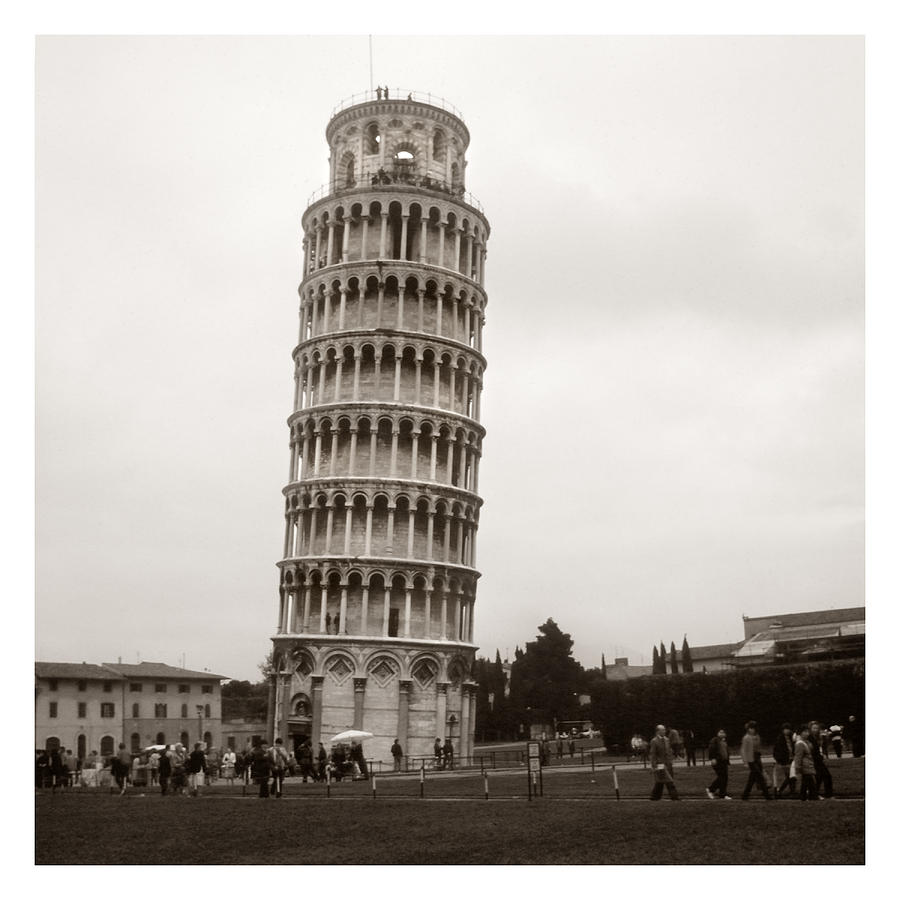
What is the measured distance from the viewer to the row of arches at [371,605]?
147 feet

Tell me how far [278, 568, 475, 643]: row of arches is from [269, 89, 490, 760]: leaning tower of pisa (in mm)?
64

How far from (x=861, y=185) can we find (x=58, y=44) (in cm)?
1406

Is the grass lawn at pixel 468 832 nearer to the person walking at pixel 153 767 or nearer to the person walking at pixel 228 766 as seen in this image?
the person walking at pixel 153 767

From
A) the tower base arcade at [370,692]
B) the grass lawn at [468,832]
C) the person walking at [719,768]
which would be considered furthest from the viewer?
the tower base arcade at [370,692]

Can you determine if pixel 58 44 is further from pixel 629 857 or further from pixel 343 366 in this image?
pixel 343 366

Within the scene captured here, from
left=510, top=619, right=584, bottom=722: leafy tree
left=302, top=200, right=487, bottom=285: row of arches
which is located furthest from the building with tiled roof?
left=510, top=619, right=584, bottom=722: leafy tree

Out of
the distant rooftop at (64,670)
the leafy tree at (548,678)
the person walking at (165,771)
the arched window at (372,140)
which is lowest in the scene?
the leafy tree at (548,678)

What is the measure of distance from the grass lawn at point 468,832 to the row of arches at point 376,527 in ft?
75.6

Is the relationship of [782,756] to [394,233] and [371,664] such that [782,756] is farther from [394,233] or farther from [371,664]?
[394,233]

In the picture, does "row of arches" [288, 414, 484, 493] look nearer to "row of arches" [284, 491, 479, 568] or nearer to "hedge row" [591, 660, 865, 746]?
"row of arches" [284, 491, 479, 568]

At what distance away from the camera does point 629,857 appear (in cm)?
1625

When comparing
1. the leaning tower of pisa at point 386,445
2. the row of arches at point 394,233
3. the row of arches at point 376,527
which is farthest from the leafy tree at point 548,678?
the row of arches at point 394,233

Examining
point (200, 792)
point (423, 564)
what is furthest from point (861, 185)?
point (423, 564)

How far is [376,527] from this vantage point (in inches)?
1802
